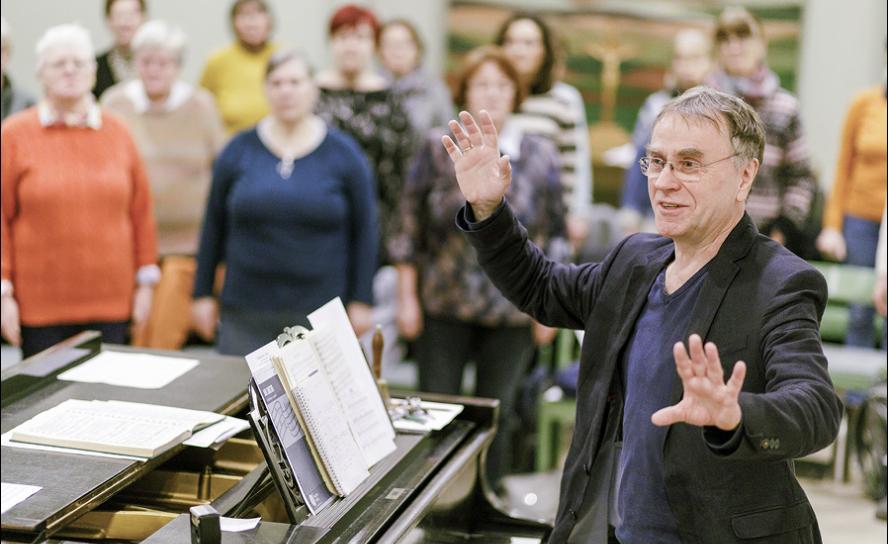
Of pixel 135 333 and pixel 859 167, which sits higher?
pixel 859 167

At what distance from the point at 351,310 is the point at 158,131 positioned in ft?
3.79

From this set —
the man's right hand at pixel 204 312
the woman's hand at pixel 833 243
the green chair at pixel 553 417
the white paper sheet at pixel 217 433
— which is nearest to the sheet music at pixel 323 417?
the white paper sheet at pixel 217 433

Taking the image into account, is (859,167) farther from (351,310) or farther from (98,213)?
(98,213)

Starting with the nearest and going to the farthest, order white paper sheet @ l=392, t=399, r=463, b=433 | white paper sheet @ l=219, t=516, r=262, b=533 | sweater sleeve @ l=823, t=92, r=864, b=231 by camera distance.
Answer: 1. white paper sheet @ l=219, t=516, r=262, b=533
2. white paper sheet @ l=392, t=399, r=463, b=433
3. sweater sleeve @ l=823, t=92, r=864, b=231

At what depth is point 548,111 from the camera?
4547mm

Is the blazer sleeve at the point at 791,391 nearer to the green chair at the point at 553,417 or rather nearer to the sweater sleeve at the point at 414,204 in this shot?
the sweater sleeve at the point at 414,204

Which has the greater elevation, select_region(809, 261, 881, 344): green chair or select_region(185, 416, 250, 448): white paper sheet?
select_region(185, 416, 250, 448): white paper sheet

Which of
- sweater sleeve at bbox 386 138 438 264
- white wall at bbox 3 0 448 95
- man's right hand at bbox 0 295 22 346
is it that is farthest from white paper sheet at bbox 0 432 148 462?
sweater sleeve at bbox 386 138 438 264

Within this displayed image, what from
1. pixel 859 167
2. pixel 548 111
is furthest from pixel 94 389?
pixel 859 167

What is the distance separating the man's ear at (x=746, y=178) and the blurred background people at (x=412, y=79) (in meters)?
2.75

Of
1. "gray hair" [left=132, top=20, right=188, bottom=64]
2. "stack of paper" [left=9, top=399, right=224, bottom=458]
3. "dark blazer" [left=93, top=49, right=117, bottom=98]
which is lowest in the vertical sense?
"stack of paper" [left=9, top=399, right=224, bottom=458]

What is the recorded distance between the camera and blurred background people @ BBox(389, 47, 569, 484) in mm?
3861

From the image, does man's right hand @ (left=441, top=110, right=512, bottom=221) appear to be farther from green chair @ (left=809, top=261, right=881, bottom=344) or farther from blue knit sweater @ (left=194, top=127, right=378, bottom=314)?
green chair @ (left=809, top=261, right=881, bottom=344)

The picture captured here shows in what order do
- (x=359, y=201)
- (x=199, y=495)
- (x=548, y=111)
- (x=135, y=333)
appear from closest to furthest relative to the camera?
1. (x=199, y=495)
2. (x=359, y=201)
3. (x=135, y=333)
4. (x=548, y=111)
